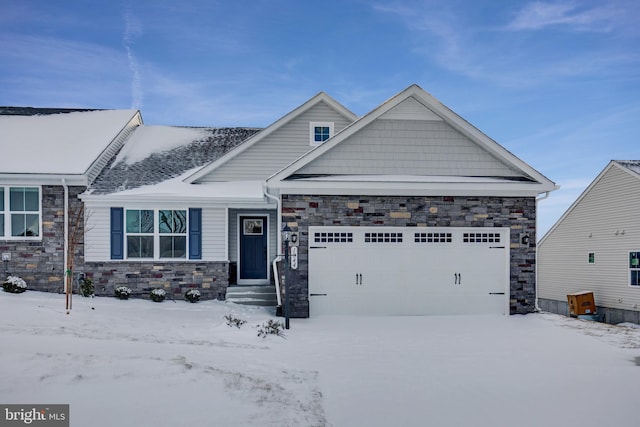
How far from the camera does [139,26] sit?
16.8 m

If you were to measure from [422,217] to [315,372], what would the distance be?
19.7 feet

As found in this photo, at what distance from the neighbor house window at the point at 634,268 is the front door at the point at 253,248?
1362 centimetres

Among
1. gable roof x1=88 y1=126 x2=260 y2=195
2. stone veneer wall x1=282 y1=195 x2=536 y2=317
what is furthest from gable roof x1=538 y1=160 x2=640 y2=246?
gable roof x1=88 y1=126 x2=260 y2=195

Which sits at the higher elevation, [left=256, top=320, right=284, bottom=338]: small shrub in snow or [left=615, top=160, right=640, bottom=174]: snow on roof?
[left=615, top=160, right=640, bottom=174]: snow on roof

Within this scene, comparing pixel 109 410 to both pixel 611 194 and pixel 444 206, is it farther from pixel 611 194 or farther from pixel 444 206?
pixel 611 194

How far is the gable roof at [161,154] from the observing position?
14.2 m

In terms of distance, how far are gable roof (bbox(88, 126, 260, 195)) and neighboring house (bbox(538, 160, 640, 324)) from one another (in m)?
14.7

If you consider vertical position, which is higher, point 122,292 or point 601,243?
point 601,243

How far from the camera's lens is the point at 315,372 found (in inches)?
264

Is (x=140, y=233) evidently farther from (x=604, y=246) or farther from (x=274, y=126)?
(x=604, y=246)

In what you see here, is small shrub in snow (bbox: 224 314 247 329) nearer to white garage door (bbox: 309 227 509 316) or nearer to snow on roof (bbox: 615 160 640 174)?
white garage door (bbox: 309 227 509 316)

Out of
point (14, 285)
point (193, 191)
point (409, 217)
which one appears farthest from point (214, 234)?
point (409, 217)

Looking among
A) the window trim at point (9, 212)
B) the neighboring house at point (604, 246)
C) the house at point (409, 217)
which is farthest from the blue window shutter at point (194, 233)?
the neighboring house at point (604, 246)

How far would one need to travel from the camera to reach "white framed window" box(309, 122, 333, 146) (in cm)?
1531
